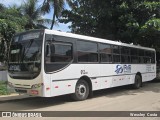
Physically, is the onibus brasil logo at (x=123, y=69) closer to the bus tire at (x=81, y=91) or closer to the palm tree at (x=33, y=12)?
the bus tire at (x=81, y=91)

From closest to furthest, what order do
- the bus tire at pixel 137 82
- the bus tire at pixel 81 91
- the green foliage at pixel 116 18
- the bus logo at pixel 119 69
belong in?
the bus tire at pixel 81 91 → the bus logo at pixel 119 69 → the bus tire at pixel 137 82 → the green foliage at pixel 116 18

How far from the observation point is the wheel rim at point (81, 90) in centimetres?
1220

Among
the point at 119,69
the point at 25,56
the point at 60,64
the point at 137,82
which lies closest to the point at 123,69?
the point at 119,69

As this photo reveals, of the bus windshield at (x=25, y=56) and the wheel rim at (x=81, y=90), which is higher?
the bus windshield at (x=25, y=56)

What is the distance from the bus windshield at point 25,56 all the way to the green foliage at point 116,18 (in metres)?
9.17

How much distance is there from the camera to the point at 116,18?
69.4ft

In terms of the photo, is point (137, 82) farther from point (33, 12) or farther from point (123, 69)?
point (33, 12)

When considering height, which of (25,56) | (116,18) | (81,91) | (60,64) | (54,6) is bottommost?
(81,91)

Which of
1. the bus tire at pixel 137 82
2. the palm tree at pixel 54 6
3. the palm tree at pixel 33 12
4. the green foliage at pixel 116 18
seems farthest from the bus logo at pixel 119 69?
the palm tree at pixel 33 12

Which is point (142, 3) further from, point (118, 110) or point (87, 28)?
point (118, 110)

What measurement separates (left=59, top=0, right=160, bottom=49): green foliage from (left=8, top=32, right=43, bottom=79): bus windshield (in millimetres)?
9171

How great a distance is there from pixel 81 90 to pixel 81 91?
47mm

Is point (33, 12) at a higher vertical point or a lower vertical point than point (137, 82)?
higher

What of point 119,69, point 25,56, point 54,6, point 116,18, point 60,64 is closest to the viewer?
point 25,56
